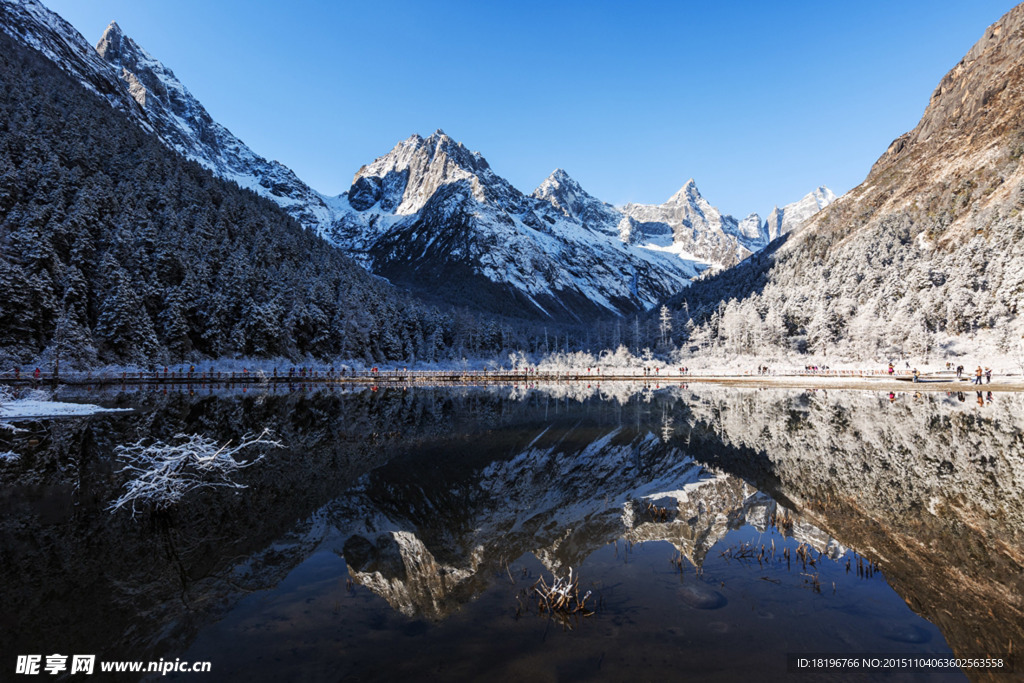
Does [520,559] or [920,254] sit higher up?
[920,254]

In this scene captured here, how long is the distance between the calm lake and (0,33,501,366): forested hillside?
42.9m

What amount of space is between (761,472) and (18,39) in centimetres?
18090

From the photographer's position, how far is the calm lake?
20.9ft

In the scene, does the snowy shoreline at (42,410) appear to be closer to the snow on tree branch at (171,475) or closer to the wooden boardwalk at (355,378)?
the snow on tree branch at (171,475)

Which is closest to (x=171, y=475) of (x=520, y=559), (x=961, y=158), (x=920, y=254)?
(x=520, y=559)

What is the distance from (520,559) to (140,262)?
71.9 metres

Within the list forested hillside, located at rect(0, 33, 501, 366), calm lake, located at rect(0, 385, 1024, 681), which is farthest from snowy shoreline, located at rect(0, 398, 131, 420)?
forested hillside, located at rect(0, 33, 501, 366)

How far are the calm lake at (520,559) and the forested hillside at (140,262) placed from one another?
141ft

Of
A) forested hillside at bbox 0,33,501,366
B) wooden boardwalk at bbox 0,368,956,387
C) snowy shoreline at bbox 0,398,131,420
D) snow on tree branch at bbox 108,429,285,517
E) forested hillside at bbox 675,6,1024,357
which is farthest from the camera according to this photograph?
forested hillside at bbox 675,6,1024,357

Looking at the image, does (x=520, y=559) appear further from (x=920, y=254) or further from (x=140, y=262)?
(x=920, y=254)

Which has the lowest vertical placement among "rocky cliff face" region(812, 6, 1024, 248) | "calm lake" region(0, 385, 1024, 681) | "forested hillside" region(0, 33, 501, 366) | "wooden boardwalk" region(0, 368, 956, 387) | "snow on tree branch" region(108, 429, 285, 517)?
"calm lake" region(0, 385, 1024, 681)

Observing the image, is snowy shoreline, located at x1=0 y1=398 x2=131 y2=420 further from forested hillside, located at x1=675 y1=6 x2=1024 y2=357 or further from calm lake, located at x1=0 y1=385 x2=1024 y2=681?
forested hillside, located at x1=675 y1=6 x2=1024 y2=357

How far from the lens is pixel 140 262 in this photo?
204 feet

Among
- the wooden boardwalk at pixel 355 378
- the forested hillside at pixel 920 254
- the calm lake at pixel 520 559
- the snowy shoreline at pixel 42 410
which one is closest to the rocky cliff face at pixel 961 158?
the forested hillside at pixel 920 254
